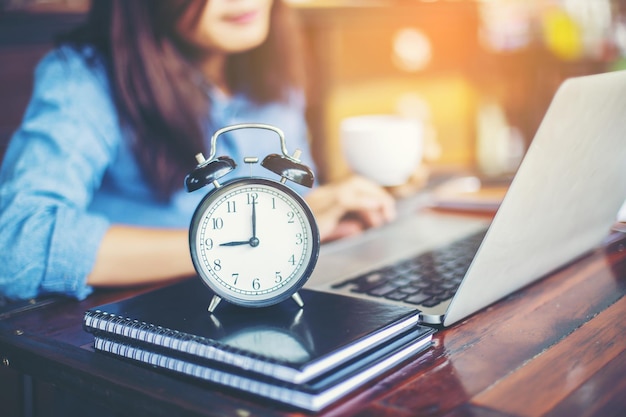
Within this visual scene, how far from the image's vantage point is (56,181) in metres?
1.17

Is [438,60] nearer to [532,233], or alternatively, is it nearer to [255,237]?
[532,233]

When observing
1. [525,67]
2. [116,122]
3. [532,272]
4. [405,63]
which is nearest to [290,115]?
[116,122]

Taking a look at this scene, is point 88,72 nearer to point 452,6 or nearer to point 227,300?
point 227,300

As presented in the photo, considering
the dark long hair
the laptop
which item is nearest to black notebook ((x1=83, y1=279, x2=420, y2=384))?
the laptop

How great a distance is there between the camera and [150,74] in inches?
59.5

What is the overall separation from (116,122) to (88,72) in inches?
5.3

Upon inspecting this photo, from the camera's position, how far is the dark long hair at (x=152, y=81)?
150 cm

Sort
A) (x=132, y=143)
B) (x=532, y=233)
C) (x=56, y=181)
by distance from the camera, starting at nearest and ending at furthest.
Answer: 1. (x=532, y=233)
2. (x=56, y=181)
3. (x=132, y=143)

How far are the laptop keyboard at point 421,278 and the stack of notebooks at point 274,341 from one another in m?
0.12

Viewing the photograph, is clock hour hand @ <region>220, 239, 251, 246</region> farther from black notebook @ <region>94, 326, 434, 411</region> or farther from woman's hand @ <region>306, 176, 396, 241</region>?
woman's hand @ <region>306, 176, 396, 241</region>

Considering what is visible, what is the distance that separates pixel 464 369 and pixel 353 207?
0.79m

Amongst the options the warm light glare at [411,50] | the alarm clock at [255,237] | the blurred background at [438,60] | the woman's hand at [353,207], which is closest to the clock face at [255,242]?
the alarm clock at [255,237]

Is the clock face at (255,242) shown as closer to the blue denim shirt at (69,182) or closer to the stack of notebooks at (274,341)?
the stack of notebooks at (274,341)

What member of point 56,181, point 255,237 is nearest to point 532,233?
point 255,237
